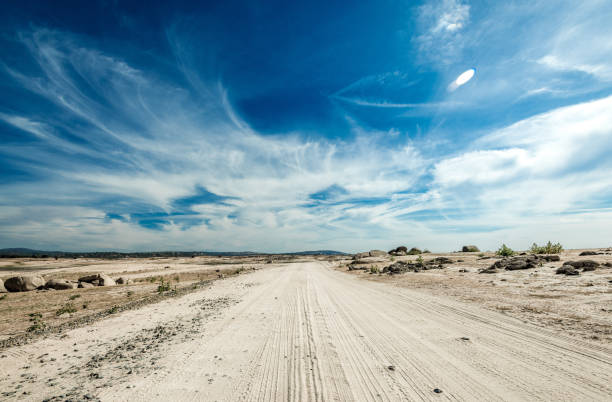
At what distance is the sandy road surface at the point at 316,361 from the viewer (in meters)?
3.92

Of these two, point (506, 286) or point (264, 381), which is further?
point (506, 286)

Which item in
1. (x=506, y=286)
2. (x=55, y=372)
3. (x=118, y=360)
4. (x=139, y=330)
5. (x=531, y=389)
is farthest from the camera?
(x=506, y=286)

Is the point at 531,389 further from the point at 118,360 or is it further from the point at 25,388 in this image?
the point at 25,388

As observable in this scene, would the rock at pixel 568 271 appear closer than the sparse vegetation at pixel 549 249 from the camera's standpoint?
A: Yes

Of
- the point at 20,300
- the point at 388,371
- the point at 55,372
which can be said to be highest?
the point at 388,371

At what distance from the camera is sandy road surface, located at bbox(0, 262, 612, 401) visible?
3.92 meters

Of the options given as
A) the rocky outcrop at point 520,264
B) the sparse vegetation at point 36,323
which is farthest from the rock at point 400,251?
the sparse vegetation at point 36,323

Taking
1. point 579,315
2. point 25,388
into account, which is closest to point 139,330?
point 25,388

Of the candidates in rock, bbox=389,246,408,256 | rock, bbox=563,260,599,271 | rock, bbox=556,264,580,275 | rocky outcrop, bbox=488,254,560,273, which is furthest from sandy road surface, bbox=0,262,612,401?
rock, bbox=389,246,408,256

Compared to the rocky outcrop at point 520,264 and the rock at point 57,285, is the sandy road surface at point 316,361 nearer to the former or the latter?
the rocky outcrop at point 520,264

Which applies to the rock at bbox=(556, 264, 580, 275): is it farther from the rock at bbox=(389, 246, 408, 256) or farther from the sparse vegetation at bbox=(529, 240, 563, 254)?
the rock at bbox=(389, 246, 408, 256)

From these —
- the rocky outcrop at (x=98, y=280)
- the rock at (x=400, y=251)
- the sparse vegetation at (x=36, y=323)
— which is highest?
the rock at (x=400, y=251)

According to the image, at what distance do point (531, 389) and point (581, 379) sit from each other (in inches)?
38.2

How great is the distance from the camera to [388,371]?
14.9 ft
